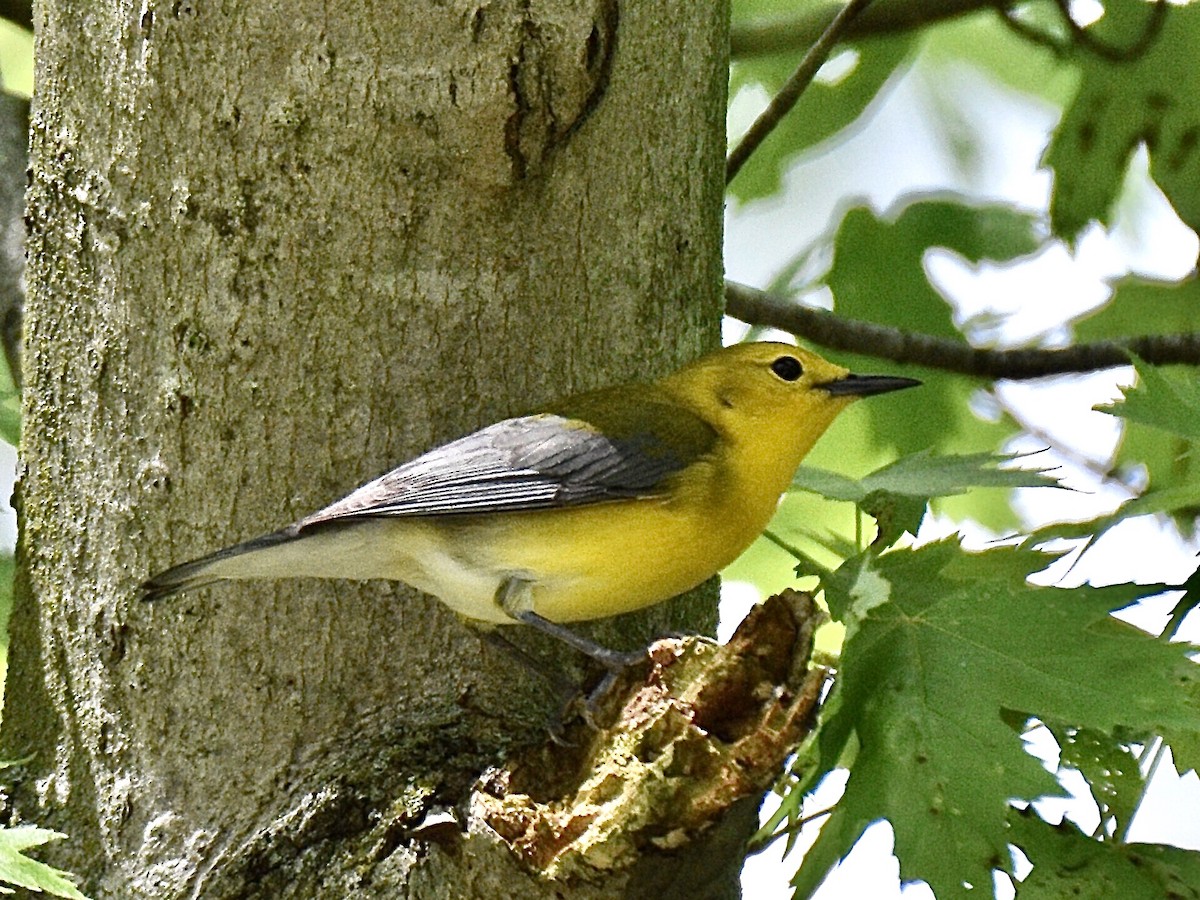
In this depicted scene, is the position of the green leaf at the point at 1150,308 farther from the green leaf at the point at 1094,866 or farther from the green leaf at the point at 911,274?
the green leaf at the point at 1094,866

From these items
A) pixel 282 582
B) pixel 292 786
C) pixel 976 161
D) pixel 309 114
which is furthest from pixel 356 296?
pixel 976 161

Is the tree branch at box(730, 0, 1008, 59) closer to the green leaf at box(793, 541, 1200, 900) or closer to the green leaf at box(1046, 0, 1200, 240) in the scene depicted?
the green leaf at box(1046, 0, 1200, 240)

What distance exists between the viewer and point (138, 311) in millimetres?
1853

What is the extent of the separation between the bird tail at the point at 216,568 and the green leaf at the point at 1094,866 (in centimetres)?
82

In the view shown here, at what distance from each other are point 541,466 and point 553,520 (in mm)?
78

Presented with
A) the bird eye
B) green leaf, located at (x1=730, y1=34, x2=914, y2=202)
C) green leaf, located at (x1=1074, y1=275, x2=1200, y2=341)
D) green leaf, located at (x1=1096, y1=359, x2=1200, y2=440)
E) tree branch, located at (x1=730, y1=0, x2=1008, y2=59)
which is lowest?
the bird eye

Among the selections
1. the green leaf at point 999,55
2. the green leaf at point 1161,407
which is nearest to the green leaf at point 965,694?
the green leaf at point 1161,407

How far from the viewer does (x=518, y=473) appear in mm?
1894

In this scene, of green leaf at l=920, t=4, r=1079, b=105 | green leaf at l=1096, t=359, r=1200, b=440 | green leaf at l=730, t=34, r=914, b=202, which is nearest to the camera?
green leaf at l=1096, t=359, r=1200, b=440

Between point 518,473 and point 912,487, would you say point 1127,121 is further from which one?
point 518,473

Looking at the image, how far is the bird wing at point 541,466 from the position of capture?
178 cm

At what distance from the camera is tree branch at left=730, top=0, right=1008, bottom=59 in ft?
8.91

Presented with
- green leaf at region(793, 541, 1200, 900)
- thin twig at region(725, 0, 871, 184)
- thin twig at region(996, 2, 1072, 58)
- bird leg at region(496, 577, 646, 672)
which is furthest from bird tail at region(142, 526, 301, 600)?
thin twig at region(996, 2, 1072, 58)

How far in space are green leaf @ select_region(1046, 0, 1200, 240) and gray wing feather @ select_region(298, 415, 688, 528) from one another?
1040 mm
